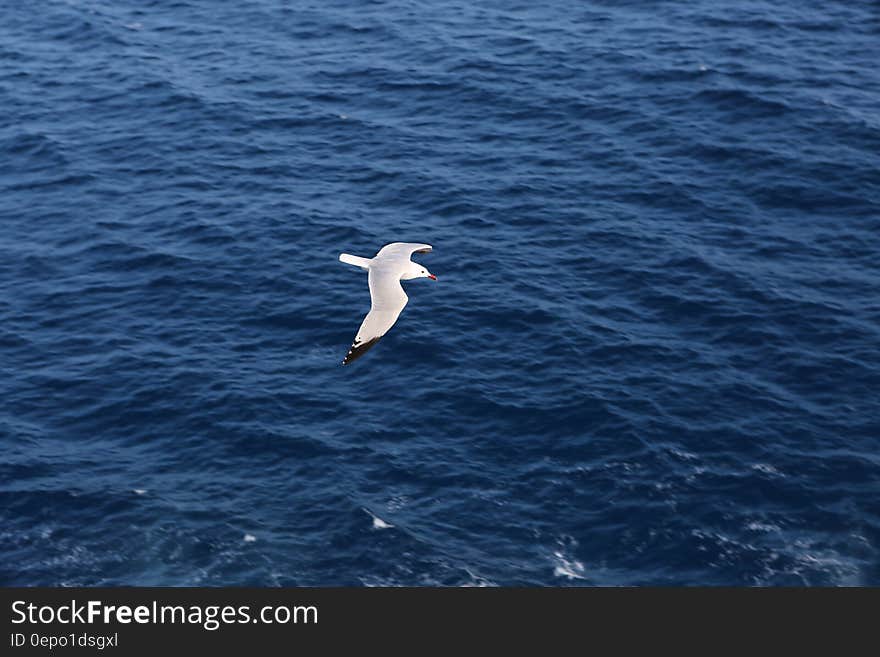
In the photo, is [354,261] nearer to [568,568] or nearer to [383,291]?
[383,291]

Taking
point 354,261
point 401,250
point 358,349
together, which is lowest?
point 401,250

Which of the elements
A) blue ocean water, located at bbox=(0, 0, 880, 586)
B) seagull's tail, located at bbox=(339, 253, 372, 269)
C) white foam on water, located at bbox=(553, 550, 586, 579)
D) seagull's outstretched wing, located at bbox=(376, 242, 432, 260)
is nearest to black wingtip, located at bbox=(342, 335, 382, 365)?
seagull's tail, located at bbox=(339, 253, 372, 269)

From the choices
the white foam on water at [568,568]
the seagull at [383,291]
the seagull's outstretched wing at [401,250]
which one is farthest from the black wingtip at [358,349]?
the white foam on water at [568,568]

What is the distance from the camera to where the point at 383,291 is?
8088 cm

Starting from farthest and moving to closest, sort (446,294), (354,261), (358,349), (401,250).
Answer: (446,294) < (401,250) < (354,261) < (358,349)

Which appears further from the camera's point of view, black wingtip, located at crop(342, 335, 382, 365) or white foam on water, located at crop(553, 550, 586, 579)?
white foam on water, located at crop(553, 550, 586, 579)

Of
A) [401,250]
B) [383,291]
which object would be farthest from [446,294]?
[383,291]

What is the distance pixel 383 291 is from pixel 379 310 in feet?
10.6

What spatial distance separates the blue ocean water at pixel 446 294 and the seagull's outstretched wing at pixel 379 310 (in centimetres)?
2425

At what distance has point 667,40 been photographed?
16138 centimetres

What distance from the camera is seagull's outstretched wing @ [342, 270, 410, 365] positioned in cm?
7356

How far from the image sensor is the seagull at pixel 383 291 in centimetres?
7425

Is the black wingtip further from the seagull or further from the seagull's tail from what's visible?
the seagull's tail

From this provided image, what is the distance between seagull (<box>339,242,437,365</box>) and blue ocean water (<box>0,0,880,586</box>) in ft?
73.6
